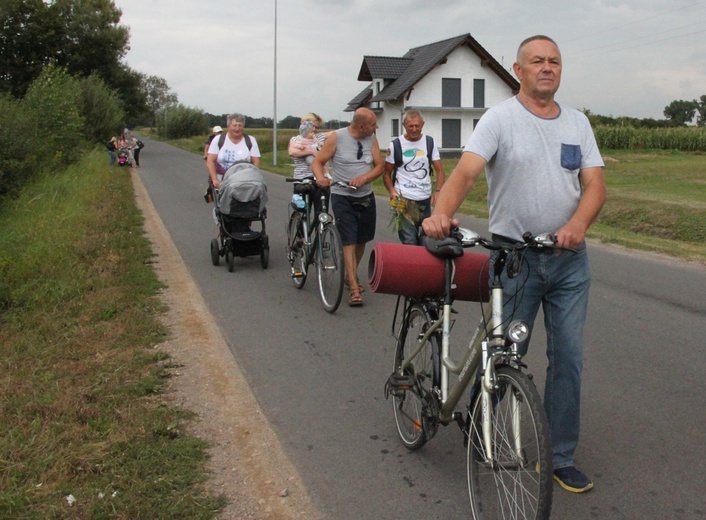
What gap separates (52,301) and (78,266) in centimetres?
153

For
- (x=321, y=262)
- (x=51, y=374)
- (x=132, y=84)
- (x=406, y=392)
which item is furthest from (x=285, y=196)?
(x=132, y=84)

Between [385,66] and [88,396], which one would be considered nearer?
[88,396]

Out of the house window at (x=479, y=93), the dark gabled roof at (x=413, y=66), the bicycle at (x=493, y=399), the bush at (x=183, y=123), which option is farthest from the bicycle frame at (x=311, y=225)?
the bush at (x=183, y=123)

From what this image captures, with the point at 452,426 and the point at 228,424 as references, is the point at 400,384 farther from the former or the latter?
the point at 228,424

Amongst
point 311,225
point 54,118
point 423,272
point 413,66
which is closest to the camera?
point 423,272

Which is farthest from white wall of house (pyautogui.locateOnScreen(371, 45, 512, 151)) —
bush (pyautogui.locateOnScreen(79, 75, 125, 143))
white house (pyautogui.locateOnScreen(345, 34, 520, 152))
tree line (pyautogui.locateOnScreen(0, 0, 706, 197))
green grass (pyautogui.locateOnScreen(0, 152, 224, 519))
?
green grass (pyautogui.locateOnScreen(0, 152, 224, 519))

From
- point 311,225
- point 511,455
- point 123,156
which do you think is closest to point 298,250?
point 311,225

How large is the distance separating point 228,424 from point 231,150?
593 centimetres

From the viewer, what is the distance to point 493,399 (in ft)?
10.2

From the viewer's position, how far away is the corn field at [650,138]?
47.0 m

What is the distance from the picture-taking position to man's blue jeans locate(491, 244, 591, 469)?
350 cm

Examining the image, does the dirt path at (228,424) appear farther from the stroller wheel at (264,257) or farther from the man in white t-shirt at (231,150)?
the man in white t-shirt at (231,150)

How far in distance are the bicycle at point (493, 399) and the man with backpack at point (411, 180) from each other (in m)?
3.61

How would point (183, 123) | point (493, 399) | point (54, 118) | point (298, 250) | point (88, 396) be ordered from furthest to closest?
point (183, 123)
point (54, 118)
point (298, 250)
point (88, 396)
point (493, 399)
